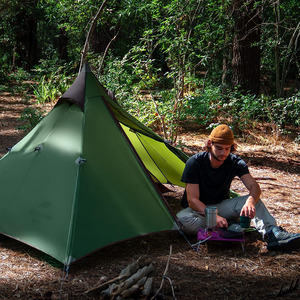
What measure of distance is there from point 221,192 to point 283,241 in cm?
75

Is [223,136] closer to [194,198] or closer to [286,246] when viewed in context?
[194,198]

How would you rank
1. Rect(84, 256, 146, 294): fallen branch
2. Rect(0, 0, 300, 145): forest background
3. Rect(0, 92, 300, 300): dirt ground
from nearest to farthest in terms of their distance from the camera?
A: Rect(84, 256, 146, 294): fallen branch, Rect(0, 92, 300, 300): dirt ground, Rect(0, 0, 300, 145): forest background

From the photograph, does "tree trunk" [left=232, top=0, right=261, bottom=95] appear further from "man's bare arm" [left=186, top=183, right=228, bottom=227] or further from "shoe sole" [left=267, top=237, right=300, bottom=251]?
"shoe sole" [left=267, top=237, right=300, bottom=251]

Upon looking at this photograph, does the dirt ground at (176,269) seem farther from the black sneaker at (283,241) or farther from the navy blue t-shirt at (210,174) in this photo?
the navy blue t-shirt at (210,174)

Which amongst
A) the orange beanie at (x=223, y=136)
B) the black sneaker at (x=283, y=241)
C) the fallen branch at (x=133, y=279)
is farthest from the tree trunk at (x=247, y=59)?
the fallen branch at (x=133, y=279)

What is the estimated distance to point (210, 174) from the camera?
405 cm

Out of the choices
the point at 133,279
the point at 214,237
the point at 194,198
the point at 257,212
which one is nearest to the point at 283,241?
the point at 257,212

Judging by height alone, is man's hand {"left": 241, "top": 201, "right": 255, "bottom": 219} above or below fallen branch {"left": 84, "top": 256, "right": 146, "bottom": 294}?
above

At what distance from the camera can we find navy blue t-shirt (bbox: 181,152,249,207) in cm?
401

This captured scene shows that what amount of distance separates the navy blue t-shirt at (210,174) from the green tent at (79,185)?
0.37m

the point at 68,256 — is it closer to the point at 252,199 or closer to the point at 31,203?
the point at 31,203

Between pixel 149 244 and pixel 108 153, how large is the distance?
945 mm

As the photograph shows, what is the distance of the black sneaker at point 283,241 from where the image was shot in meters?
3.79

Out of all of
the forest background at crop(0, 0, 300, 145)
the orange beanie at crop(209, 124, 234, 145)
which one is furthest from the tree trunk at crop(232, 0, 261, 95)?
the orange beanie at crop(209, 124, 234, 145)
